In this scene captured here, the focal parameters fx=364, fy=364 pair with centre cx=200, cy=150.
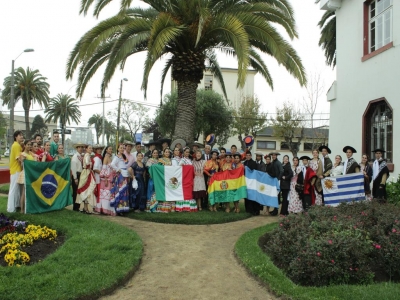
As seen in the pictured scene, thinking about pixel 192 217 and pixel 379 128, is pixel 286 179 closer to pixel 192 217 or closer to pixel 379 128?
pixel 192 217

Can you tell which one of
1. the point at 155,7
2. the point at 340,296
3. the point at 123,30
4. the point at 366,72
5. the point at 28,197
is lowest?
the point at 340,296

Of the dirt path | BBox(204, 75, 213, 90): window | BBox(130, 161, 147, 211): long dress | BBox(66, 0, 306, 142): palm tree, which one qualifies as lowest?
the dirt path

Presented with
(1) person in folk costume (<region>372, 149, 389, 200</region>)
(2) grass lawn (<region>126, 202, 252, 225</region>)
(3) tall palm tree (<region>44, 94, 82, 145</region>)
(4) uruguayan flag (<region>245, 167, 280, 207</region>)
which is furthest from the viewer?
(3) tall palm tree (<region>44, 94, 82, 145</region>)

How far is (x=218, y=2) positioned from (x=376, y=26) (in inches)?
215

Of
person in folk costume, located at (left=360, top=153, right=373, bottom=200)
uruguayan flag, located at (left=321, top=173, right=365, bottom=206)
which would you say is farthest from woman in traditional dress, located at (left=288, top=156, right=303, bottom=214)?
person in folk costume, located at (left=360, top=153, right=373, bottom=200)

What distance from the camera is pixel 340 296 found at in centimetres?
437

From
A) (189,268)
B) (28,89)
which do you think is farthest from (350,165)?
(28,89)

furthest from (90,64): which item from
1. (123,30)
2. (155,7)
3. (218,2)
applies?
(218,2)

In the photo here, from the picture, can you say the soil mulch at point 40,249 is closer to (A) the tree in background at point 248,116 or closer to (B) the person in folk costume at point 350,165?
(B) the person in folk costume at point 350,165

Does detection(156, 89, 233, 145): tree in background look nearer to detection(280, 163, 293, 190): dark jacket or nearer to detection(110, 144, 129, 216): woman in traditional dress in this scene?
detection(280, 163, 293, 190): dark jacket

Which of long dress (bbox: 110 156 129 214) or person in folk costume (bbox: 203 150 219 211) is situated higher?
person in folk costume (bbox: 203 150 219 211)

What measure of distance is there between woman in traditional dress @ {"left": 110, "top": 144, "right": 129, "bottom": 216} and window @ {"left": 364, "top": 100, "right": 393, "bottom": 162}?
8.14 meters

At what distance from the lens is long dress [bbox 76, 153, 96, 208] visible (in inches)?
372

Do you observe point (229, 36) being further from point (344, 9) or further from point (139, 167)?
point (344, 9)
